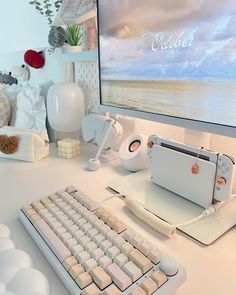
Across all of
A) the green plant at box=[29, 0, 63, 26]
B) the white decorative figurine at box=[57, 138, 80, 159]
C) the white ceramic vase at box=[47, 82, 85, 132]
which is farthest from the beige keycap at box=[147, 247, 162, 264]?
the green plant at box=[29, 0, 63, 26]

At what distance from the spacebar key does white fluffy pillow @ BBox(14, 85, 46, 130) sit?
0.78 meters

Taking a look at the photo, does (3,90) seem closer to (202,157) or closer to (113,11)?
(113,11)

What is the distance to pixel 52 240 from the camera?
0.43 metres

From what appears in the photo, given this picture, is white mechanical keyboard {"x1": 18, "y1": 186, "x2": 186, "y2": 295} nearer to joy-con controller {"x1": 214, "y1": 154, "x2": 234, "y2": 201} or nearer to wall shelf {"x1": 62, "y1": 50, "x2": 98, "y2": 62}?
joy-con controller {"x1": 214, "y1": 154, "x2": 234, "y2": 201}

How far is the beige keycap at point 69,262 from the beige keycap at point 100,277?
0.03 meters

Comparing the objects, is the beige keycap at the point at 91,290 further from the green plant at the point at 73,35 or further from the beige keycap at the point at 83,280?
the green plant at the point at 73,35

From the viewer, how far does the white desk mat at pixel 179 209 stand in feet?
1.58

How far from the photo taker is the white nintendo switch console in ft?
1.67

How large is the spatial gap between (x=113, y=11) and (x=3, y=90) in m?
0.93

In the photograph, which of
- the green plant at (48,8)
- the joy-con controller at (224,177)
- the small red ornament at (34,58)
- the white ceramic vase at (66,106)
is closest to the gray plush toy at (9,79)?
the small red ornament at (34,58)

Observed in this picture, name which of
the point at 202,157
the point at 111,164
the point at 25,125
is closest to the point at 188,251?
the point at 202,157

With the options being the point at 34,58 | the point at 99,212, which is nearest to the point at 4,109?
the point at 34,58

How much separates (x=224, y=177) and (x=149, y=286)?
A: 265 millimetres

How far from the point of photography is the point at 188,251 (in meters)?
0.44
